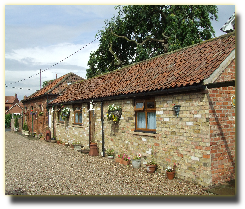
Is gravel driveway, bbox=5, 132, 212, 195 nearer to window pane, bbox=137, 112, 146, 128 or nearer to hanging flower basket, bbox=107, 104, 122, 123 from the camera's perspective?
window pane, bbox=137, 112, 146, 128

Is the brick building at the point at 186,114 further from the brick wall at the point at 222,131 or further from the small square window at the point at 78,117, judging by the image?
the small square window at the point at 78,117

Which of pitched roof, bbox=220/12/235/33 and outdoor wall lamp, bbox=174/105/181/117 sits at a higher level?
pitched roof, bbox=220/12/235/33

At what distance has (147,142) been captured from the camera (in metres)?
8.68

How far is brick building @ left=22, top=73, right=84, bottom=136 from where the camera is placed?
20220mm

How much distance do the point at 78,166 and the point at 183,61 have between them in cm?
608

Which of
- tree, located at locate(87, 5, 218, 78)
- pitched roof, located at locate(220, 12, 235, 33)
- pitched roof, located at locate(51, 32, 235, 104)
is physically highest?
tree, located at locate(87, 5, 218, 78)

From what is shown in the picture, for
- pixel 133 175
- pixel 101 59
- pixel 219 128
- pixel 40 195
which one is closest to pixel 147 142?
pixel 133 175

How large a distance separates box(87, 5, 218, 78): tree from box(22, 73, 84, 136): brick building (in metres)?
4.00

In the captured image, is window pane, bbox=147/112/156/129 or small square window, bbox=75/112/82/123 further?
small square window, bbox=75/112/82/123

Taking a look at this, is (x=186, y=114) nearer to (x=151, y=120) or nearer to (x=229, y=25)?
(x=151, y=120)

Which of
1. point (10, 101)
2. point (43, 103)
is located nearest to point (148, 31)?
point (43, 103)

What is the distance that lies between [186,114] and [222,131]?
1.13 meters

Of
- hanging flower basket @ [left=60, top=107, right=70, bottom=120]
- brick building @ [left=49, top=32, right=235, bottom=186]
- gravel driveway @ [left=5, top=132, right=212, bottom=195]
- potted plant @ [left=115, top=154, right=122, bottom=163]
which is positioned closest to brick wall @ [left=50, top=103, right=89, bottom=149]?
hanging flower basket @ [left=60, top=107, right=70, bottom=120]
